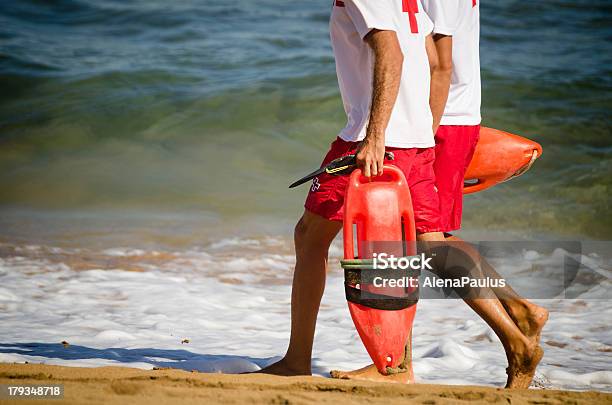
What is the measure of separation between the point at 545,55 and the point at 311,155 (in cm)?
553


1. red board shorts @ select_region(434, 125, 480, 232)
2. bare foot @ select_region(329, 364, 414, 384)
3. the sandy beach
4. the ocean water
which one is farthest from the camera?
the ocean water

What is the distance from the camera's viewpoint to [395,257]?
3.07m

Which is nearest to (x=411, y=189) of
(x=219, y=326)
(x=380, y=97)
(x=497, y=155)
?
(x=380, y=97)

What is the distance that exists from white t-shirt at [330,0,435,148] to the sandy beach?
900 millimetres

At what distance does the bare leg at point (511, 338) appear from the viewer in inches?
130

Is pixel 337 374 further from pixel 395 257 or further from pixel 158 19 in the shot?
pixel 158 19

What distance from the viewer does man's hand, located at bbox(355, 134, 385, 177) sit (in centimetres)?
299

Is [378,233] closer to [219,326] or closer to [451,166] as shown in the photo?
[451,166]

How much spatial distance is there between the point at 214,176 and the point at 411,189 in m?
6.03

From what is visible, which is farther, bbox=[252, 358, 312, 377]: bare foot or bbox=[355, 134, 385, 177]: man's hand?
bbox=[252, 358, 312, 377]: bare foot

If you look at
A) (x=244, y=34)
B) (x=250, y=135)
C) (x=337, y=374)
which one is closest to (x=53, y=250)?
(x=337, y=374)

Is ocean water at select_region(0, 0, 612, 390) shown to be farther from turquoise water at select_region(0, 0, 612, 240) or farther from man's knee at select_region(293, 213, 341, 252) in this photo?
man's knee at select_region(293, 213, 341, 252)

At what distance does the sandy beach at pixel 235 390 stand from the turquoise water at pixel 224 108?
13.5ft
